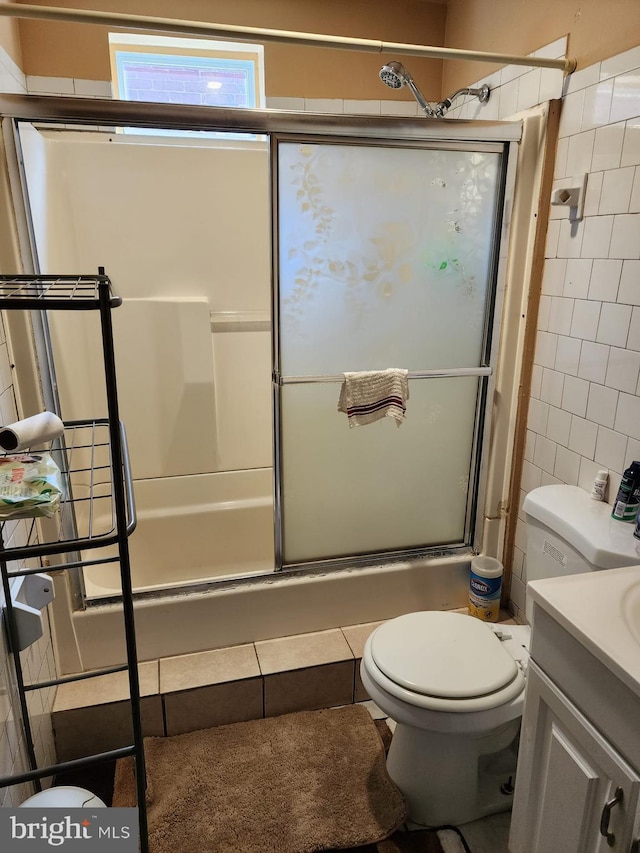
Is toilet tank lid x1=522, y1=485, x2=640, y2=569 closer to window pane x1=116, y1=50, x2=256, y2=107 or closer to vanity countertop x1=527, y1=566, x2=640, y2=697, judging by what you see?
vanity countertop x1=527, y1=566, x2=640, y2=697

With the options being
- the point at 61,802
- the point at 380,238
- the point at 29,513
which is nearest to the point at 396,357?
the point at 380,238

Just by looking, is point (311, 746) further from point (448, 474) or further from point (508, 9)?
point (508, 9)

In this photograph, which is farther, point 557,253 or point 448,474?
point 448,474

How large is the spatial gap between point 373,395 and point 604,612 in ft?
3.21

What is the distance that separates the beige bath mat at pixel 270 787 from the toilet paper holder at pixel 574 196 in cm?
170

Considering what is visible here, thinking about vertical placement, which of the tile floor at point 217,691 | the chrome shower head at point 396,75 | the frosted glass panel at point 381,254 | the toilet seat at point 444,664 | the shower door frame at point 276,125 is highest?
the chrome shower head at point 396,75

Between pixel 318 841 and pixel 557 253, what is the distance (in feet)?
5.97

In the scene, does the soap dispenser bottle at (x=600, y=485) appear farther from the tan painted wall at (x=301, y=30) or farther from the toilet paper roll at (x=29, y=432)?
the tan painted wall at (x=301, y=30)

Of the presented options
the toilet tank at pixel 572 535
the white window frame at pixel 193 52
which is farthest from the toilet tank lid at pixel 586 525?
the white window frame at pixel 193 52

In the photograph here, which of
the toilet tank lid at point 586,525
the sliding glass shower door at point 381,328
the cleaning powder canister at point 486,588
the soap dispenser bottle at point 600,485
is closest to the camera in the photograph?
the toilet tank lid at point 586,525

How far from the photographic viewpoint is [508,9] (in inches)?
80.2

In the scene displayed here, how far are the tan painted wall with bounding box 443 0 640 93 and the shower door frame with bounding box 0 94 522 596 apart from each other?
11.2 inches

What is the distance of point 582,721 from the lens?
1.08m

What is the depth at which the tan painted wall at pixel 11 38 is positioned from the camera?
195cm
